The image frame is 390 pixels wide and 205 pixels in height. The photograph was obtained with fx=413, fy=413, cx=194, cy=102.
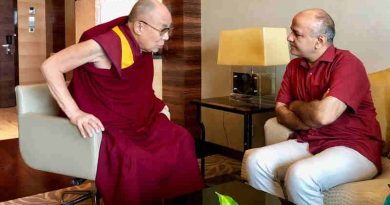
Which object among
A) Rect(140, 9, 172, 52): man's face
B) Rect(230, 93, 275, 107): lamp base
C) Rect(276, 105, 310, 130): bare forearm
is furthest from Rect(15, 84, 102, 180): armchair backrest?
Rect(230, 93, 275, 107): lamp base

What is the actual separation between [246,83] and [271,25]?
515 mm

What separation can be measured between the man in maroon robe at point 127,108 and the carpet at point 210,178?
584 mm

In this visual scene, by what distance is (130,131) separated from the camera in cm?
217

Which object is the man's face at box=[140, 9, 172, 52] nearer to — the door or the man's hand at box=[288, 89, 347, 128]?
the man's hand at box=[288, 89, 347, 128]

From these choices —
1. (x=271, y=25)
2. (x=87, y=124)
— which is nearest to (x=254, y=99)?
(x=271, y=25)

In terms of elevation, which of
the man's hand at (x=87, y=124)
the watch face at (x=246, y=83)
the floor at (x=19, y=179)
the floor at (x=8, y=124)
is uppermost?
the watch face at (x=246, y=83)

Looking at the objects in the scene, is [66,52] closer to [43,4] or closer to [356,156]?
[356,156]

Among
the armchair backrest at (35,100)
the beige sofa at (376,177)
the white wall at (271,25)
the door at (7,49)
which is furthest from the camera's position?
the door at (7,49)

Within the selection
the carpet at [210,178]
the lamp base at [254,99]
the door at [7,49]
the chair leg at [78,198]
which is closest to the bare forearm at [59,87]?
the chair leg at [78,198]

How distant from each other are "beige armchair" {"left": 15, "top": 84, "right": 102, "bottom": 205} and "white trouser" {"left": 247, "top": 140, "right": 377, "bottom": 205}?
79 cm

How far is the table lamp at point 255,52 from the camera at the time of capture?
262cm

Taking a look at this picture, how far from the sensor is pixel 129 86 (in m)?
2.18

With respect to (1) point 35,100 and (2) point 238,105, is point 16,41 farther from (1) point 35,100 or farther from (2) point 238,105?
(2) point 238,105

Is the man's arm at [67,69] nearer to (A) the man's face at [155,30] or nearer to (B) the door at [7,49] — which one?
(A) the man's face at [155,30]
